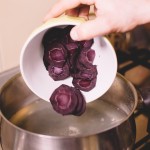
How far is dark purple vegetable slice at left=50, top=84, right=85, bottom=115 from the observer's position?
55 cm

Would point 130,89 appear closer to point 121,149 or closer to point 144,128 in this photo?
point 121,149

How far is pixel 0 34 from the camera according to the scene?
2.41 ft

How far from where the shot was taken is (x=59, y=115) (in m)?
0.67

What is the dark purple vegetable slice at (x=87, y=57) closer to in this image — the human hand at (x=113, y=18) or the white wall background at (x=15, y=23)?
the human hand at (x=113, y=18)

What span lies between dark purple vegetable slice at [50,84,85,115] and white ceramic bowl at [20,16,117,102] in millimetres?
28

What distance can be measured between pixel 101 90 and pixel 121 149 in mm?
123

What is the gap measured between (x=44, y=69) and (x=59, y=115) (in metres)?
0.12

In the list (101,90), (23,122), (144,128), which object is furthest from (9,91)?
(144,128)

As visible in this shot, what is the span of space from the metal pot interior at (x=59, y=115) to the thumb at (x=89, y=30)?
0.17 meters

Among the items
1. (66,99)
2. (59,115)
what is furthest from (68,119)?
(66,99)

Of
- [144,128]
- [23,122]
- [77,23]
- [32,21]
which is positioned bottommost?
[144,128]

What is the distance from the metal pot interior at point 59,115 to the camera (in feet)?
2.07

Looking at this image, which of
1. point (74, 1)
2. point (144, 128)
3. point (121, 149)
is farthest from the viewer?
point (144, 128)

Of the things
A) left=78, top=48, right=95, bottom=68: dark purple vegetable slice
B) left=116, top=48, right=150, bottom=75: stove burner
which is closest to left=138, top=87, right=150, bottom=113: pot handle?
left=78, top=48, right=95, bottom=68: dark purple vegetable slice
